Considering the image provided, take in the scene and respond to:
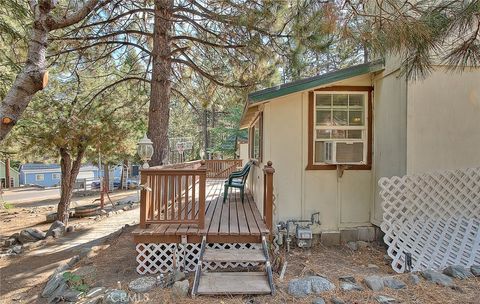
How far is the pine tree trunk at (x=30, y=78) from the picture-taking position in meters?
3.09

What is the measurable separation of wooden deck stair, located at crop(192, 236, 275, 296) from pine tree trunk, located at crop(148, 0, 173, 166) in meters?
3.81

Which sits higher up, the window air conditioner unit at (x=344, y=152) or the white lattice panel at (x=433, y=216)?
the window air conditioner unit at (x=344, y=152)

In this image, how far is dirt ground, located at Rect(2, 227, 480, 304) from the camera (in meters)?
3.31

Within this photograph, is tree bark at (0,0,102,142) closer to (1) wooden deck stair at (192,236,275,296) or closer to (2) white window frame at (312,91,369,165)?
(1) wooden deck stair at (192,236,275,296)

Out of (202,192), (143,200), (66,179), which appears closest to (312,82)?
(202,192)

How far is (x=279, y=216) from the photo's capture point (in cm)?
528

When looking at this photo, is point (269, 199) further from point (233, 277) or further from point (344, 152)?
point (344, 152)

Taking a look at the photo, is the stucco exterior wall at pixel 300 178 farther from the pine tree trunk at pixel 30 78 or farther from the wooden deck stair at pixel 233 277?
the pine tree trunk at pixel 30 78

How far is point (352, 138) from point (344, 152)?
1.18 ft

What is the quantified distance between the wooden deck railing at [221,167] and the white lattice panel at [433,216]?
8.72 meters

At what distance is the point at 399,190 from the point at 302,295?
223 cm

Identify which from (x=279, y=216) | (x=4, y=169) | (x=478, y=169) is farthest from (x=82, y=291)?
(x=4, y=169)

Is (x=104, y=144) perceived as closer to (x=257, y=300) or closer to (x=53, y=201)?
(x=257, y=300)

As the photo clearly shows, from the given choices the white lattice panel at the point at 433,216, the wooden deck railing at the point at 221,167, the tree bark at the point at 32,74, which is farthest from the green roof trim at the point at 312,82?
the wooden deck railing at the point at 221,167
